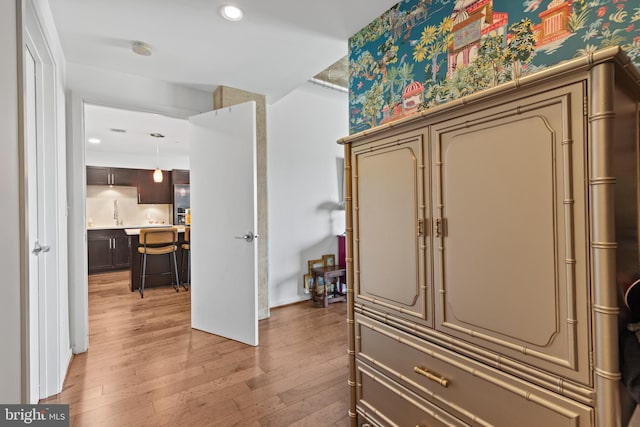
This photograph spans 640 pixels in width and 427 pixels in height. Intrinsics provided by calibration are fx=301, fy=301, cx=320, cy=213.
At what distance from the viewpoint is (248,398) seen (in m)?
1.91

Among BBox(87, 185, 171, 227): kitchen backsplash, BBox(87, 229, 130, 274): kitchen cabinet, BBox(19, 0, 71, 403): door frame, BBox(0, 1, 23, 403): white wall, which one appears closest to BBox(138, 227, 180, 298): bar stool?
BBox(87, 229, 130, 274): kitchen cabinet

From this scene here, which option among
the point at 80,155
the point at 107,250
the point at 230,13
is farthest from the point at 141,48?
the point at 107,250

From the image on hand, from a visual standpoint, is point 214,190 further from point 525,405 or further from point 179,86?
point 525,405

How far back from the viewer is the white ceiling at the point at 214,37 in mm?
1877

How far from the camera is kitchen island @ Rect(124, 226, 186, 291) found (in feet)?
14.9

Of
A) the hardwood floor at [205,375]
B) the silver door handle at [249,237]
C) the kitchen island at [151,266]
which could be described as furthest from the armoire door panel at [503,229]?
the kitchen island at [151,266]

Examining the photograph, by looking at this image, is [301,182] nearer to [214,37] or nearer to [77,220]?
[214,37]

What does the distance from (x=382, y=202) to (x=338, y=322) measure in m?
2.21

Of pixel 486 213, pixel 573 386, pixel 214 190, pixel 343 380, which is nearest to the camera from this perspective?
pixel 573 386

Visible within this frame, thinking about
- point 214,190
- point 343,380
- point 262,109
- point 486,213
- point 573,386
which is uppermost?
point 262,109

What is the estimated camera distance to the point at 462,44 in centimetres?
152

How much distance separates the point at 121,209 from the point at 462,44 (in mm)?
7635

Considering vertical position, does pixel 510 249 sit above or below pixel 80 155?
below

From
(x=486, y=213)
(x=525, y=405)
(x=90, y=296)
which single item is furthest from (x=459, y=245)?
(x=90, y=296)
